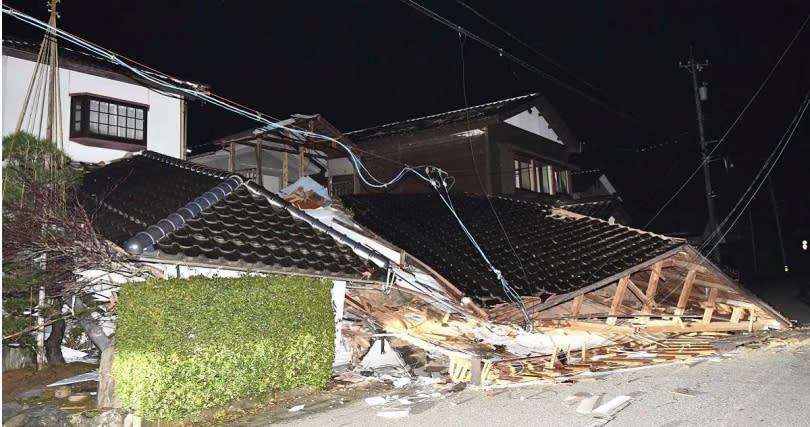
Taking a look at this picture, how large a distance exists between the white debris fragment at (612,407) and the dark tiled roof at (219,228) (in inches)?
171

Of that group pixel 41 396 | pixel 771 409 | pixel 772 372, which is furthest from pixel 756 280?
pixel 41 396

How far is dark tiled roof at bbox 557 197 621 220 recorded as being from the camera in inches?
843

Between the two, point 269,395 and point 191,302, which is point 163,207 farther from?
point 269,395

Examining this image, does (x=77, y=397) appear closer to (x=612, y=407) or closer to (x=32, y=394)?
(x=32, y=394)

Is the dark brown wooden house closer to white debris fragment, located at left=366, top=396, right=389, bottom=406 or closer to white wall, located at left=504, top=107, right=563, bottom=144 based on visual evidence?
white wall, located at left=504, top=107, right=563, bottom=144

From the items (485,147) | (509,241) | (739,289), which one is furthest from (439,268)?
(485,147)

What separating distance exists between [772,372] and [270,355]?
26.8 ft

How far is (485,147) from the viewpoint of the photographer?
→ 73.4 feet

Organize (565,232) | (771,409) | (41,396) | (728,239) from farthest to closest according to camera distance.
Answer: (728,239) < (565,232) < (41,396) < (771,409)

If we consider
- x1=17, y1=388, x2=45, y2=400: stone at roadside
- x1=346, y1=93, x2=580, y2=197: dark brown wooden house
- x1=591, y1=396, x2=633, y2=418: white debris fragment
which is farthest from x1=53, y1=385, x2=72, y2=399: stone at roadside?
x1=346, y1=93, x2=580, y2=197: dark brown wooden house

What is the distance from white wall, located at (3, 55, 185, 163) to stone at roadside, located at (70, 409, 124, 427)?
8.31 metres

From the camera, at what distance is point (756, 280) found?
3219 cm

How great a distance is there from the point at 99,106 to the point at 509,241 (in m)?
11.8

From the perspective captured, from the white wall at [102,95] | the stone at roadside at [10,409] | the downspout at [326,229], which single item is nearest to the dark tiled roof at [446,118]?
the white wall at [102,95]
